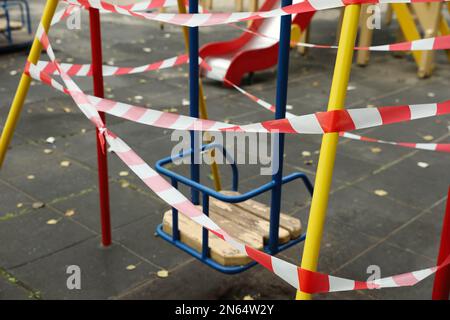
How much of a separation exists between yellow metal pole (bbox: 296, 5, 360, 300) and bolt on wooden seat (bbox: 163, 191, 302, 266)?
1006mm

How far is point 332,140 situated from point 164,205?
9.31 feet

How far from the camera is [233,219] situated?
373cm

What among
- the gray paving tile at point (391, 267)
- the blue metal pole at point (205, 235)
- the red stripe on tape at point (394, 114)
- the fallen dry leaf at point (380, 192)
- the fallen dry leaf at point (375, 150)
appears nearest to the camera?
the red stripe on tape at point (394, 114)

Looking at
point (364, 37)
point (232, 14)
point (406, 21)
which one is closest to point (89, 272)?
point (232, 14)

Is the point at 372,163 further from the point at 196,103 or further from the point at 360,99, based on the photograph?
the point at 196,103

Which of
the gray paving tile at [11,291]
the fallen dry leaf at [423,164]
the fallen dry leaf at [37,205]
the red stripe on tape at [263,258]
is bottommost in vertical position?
the fallen dry leaf at [423,164]

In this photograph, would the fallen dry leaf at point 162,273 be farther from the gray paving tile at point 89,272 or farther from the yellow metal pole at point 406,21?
the yellow metal pole at point 406,21

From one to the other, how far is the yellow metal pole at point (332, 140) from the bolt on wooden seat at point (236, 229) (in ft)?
3.30

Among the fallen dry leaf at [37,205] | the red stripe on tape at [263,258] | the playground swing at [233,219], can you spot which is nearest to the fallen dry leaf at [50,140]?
the fallen dry leaf at [37,205]

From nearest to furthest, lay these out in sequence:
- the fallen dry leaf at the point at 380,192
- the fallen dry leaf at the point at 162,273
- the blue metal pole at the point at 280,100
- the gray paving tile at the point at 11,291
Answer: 1. the blue metal pole at the point at 280,100
2. the gray paving tile at the point at 11,291
3. the fallen dry leaf at the point at 162,273
4. the fallen dry leaf at the point at 380,192

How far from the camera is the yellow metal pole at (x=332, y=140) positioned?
2.21 meters

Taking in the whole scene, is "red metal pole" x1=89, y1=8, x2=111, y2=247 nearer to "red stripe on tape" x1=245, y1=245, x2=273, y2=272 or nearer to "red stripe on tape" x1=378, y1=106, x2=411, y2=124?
"red stripe on tape" x1=245, y1=245, x2=273, y2=272

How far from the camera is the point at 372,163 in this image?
19.3 feet

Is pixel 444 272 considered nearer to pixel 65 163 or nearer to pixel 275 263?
pixel 275 263
